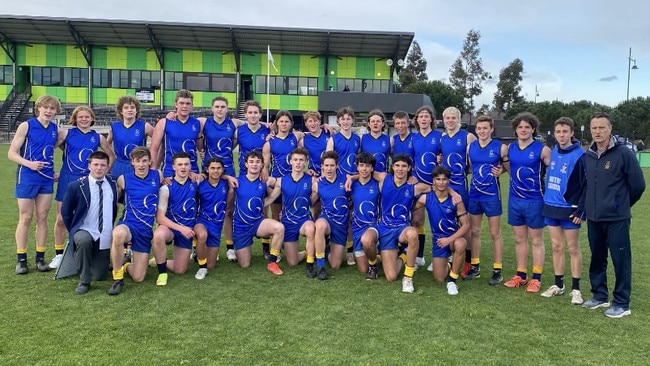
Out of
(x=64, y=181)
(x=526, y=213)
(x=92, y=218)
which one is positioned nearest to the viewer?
(x=92, y=218)

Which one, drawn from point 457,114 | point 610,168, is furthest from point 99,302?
point 610,168

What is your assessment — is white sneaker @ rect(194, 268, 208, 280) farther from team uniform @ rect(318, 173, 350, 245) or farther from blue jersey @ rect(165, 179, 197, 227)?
team uniform @ rect(318, 173, 350, 245)

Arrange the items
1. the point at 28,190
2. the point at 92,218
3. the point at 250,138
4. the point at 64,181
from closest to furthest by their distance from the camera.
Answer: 1. the point at 92,218
2. the point at 28,190
3. the point at 64,181
4. the point at 250,138

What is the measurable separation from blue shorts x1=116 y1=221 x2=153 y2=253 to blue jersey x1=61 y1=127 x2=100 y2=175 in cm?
90

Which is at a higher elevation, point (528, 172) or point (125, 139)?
point (125, 139)

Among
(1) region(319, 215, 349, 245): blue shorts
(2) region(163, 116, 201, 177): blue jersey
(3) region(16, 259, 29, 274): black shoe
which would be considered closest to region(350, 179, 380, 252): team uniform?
(1) region(319, 215, 349, 245): blue shorts

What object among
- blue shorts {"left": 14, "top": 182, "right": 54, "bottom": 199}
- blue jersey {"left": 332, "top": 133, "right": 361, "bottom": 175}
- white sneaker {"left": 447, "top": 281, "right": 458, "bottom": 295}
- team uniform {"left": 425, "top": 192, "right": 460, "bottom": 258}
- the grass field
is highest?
blue jersey {"left": 332, "top": 133, "right": 361, "bottom": 175}

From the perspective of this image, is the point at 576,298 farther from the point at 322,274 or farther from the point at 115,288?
the point at 115,288

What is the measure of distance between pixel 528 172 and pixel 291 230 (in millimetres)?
2708

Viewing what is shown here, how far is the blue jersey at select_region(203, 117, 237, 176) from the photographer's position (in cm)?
605

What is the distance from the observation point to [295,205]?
5734 millimetres

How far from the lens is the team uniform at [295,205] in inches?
225

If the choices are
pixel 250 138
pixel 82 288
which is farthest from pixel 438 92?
pixel 82 288

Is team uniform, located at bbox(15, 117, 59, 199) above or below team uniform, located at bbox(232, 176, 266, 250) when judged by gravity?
above
